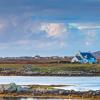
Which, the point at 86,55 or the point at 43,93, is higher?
the point at 86,55

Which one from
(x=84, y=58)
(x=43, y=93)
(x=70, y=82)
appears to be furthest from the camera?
(x=84, y=58)

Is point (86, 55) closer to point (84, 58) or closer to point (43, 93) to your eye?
point (84, 58)

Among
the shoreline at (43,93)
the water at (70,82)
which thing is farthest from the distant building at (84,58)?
the shoreline at (43,93)

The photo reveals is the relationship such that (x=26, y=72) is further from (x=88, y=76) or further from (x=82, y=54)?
(x=82, y=54)

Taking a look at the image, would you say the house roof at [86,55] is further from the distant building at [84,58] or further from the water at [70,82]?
the water at [70,82]

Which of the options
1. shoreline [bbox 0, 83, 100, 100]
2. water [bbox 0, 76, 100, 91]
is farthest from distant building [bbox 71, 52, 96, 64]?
shoreline [bbox 0, 83, 100, 100]

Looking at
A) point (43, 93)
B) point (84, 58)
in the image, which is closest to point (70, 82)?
point (43, 93)

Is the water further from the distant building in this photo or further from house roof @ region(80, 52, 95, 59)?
house roof @ region(80, 52, 95, 59)

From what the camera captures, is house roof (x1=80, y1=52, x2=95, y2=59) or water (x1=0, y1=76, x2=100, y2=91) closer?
water (x1=0, y1=76, x2=100, y2=91)

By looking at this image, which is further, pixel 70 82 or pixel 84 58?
pixel 84 58

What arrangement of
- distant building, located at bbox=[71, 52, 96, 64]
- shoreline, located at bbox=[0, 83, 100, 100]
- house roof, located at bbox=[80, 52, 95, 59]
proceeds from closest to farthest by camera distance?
shoreline, located at bbox=[0, 83, 100, 100] → distant building, located at bbox=[71, 52, 96, 64] → house roof, located at bbox=[80, 52, 95, 59]

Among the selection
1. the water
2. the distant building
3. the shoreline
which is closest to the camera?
the shoreline

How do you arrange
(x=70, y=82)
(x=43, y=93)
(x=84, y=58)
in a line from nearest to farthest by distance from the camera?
1. (x=43, y=93)
2. (x=70, y=82)
3. (x=84, y=58)

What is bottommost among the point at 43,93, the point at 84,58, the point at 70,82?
the point at 43,93
